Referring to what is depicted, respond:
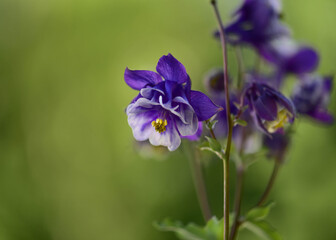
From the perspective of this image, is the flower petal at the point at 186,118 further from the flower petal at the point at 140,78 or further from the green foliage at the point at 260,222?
the green foliage at the point at 260,222

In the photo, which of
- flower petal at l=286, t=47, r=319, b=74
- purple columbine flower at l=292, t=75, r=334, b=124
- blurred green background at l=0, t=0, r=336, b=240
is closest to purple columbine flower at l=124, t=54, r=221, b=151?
purple columbine flower at l=292, t=75, r=334, b=124

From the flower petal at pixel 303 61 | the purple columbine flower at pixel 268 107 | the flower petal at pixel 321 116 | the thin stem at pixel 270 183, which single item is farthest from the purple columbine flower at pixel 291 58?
the purple columbine flower at pixel 268 107

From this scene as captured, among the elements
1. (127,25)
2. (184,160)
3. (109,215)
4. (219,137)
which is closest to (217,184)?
(184,160)

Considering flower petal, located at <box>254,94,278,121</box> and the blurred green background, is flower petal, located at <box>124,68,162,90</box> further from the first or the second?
the blurred green background

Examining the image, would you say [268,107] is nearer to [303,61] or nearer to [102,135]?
[303,61]

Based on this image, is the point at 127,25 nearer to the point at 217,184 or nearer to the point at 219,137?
the point at 217,184

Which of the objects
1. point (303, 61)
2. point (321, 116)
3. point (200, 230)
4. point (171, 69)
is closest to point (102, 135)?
point (303, 61)
